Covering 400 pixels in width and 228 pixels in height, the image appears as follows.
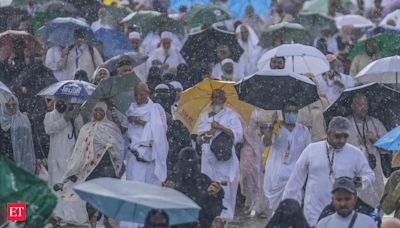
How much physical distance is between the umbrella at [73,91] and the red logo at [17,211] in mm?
5252

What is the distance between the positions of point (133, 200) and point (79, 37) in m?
10.9

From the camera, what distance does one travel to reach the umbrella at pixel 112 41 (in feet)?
75.7

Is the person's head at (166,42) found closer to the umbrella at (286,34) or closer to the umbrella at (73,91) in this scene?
the umbrella at (286,34)

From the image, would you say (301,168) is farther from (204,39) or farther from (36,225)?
(204,39)

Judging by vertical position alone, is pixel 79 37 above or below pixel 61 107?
above

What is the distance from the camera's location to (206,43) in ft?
75.9

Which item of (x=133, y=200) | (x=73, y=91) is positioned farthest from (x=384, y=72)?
(x=133, y=200)

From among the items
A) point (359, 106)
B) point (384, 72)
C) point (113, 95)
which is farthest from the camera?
point (384, 72)

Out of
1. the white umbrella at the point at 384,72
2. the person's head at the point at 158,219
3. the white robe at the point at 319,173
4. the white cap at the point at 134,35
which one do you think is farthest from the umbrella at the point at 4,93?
the white cap at the point at 134,35

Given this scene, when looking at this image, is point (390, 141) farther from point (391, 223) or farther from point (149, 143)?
point (149, 143)

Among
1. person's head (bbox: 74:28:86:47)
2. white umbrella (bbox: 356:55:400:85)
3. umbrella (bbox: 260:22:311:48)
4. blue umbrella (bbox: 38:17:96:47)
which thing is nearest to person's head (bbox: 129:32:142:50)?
umbrella (bbox: 260:22:311:48)

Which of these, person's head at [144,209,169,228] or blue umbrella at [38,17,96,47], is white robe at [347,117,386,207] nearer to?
person's head at [144,209,169,228]

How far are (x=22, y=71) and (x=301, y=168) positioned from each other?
7182 mm

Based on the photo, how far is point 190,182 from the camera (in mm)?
14781
